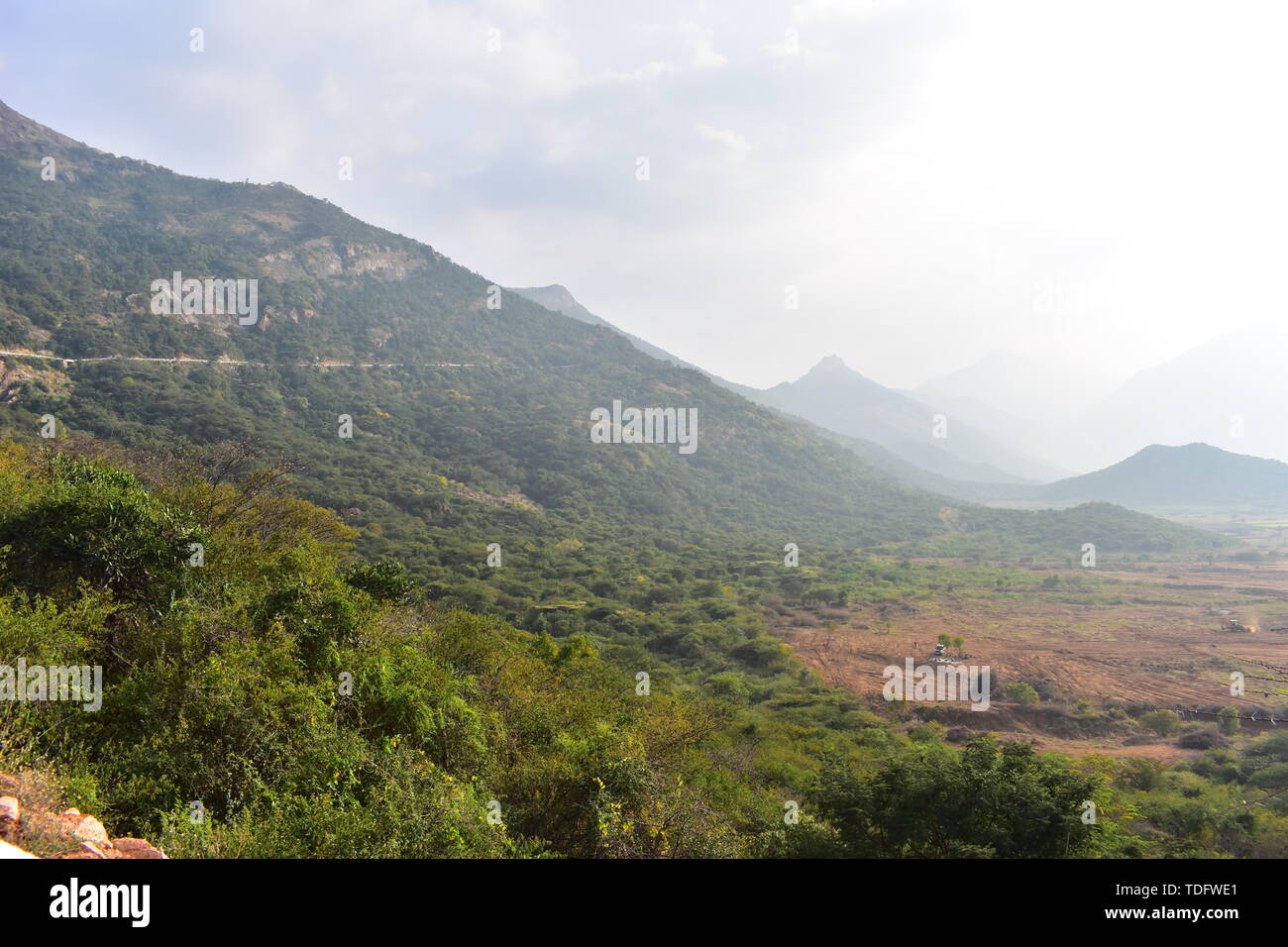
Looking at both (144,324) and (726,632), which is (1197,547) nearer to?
(726,632)

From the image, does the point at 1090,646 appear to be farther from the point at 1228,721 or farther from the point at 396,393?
the point at 396,393

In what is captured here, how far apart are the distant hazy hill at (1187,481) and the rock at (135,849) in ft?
685

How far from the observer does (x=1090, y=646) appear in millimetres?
41750

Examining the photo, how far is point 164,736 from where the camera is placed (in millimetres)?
8148

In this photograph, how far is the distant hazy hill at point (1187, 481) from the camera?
163 m

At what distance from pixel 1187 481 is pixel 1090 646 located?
182 m

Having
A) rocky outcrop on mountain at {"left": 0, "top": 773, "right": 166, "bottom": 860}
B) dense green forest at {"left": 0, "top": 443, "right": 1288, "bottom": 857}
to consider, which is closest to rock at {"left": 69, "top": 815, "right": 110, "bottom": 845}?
rocky outcrop on mountain at {"left": 0, "top": 773, "right": 166, "bottom": 860}

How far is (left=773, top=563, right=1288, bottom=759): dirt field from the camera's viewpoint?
31.3 m

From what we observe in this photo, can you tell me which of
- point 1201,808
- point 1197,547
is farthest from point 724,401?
point 1201,808

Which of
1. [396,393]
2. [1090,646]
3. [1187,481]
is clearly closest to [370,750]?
[1090,646]

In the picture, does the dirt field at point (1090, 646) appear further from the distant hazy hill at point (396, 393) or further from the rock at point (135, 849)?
the rock at point (135, 849)

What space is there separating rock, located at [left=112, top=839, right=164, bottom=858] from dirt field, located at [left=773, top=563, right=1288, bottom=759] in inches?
1225

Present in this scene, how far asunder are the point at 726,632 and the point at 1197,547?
A: 97.6 m

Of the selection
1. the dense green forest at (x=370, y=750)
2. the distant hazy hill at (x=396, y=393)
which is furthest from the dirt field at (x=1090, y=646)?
the distant hazy hill at (x=396, y=393)
